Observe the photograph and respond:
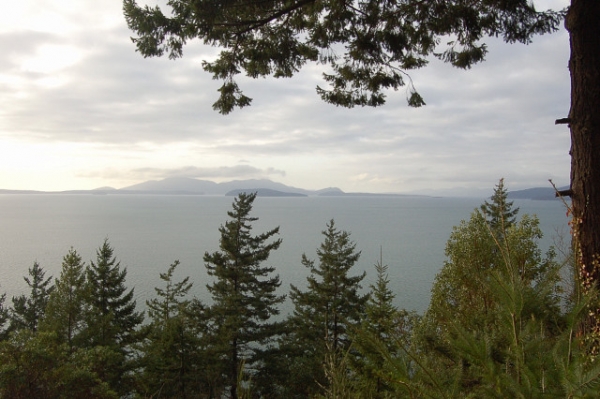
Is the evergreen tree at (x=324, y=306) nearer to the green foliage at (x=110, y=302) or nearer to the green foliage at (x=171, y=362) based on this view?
the green foliage at (x=171, y=362)

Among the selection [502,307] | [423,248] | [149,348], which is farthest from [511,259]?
[423,248]

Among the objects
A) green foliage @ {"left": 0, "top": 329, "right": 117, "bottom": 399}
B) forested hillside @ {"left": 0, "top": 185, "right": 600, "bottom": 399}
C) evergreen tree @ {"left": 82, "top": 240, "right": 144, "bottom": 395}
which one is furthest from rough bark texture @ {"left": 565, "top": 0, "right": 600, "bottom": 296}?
evergreen tree @ {"left": 82, "top": 240, "right": 144, "bottom": 395}

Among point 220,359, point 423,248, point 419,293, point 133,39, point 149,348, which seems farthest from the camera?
point 423,248

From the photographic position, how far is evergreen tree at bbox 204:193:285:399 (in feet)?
58.5

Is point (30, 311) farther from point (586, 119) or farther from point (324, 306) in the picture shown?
point (586, 119)

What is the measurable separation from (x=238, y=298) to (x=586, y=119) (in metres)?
15.8

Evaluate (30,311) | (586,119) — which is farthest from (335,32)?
(30,311)

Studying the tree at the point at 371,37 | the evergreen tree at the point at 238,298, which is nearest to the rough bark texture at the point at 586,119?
the tree at the point at 371,37

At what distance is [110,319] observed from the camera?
62.7 feet

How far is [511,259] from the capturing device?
140 centimetres

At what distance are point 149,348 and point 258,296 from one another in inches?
207

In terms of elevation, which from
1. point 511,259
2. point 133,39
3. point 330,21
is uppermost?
point 330,21

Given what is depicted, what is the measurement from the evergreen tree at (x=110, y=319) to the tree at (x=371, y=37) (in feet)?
49.7

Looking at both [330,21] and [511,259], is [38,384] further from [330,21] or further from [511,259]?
[511,259]
